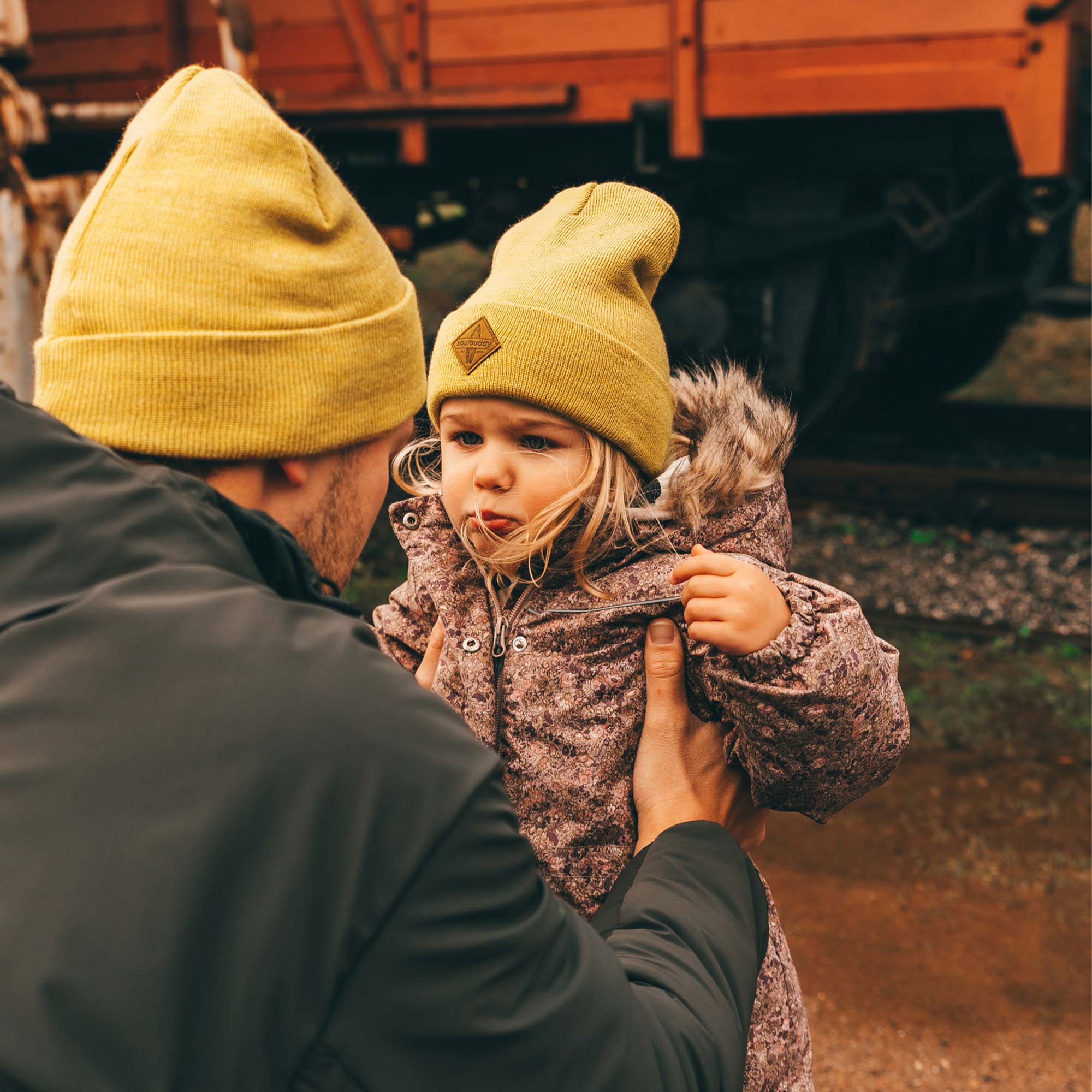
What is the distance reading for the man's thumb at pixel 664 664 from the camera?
5.55 ft

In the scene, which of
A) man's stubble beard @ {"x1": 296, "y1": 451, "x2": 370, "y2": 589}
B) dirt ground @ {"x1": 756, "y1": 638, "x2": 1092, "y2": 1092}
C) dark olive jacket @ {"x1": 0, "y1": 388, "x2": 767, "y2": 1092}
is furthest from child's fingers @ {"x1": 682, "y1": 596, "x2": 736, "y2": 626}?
dirt ground @ {"x1": 756, "y1": 638, "x2": 1092, "y2": 1092}

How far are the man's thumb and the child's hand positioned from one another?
0.22 ft

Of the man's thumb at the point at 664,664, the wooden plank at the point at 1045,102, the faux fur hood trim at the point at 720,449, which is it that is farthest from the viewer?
the wooden plank at the point at 1045,102

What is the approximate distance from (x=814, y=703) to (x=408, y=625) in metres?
0.69

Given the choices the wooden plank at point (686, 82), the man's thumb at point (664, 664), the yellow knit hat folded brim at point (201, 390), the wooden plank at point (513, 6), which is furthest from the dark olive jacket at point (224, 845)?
the wooden plank at point (513, 6)

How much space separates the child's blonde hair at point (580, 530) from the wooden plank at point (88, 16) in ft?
23.7

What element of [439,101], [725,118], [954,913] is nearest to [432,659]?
[954,913]

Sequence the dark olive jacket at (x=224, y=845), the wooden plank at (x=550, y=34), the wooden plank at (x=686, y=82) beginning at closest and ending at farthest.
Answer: the dark olive jacket at (x=224, y=845) → the wooden plank at (x=686, y=82) → the wooden plank at (x=550, y=34)

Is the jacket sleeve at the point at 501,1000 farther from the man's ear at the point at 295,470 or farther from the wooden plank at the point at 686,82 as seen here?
the wooden plank at the point at 686,82

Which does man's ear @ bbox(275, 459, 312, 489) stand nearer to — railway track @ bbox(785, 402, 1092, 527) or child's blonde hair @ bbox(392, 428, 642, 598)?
child's blonde hair @ bbox(392, 428, 642, 598)

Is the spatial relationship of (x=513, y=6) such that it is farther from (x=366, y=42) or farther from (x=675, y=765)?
(x=675, y=765)

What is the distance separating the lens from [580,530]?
179 centimetres

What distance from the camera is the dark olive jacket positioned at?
84cm

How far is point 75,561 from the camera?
93 cm
